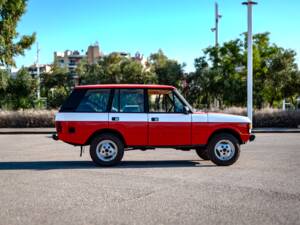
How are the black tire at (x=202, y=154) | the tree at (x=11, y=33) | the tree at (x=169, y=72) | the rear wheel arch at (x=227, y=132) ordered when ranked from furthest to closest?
1. the tree at (x=169, y=72)
2. the tree at (x=11, y=33)
3. the black tire at (x=202, y=154)
4. the rear wheel arch at (x=227, y=132)

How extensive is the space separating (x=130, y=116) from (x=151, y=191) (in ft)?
11.8

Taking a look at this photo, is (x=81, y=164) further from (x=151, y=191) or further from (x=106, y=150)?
(x=151, y=191)

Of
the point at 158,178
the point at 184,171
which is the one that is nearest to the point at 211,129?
the point at 184,171

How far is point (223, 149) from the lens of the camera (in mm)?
11875

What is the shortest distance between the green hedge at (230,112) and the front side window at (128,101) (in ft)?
57.1

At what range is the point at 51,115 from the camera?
97.2 feet

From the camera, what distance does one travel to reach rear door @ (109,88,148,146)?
11711 millimetres

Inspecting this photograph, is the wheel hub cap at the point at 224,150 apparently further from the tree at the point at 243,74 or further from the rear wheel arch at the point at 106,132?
the tree at the point at 243,74

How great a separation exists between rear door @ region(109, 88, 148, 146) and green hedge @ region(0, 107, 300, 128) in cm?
1743

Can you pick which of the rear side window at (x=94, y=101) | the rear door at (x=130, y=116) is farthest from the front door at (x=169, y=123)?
the rear side window at (x=94, y=101)

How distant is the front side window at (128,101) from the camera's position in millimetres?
11805

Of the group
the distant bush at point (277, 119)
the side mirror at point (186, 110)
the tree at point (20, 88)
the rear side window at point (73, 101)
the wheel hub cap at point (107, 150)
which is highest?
the tree at point (20, 88)

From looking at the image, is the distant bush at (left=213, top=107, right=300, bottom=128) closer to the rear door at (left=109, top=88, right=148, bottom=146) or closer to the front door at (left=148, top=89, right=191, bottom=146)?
the front door at (left=148, top=89, right=191, bottom=146)

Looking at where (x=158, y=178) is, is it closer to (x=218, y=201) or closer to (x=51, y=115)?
(x=218, y=201)
